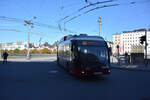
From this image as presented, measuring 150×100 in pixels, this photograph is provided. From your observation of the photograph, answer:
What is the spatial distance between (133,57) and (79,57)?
42.5 feet

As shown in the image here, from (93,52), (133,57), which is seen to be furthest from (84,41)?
(133,57)

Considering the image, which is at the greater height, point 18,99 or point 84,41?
point 84,41

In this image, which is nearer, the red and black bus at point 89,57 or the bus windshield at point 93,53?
the red and black bus at point 89,57

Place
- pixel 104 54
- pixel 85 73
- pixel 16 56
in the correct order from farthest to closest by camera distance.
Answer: pixel 16 56 < pixel 104 54 < pixel 85 73

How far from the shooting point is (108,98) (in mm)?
5398

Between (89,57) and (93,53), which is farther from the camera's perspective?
(93,53)

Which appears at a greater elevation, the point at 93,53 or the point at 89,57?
the point at 93,53

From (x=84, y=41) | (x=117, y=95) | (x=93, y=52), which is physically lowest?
(x=117, y=95)

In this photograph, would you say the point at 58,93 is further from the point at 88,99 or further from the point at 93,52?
the point at 93,52

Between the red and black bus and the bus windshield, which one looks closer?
the red and black bus

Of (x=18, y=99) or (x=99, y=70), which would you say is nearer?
(x=18, y=99)

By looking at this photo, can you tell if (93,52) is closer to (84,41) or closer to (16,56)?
(84,41)

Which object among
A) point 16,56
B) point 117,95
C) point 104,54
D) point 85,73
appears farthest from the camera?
point 16,56

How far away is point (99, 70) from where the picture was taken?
866 cm
